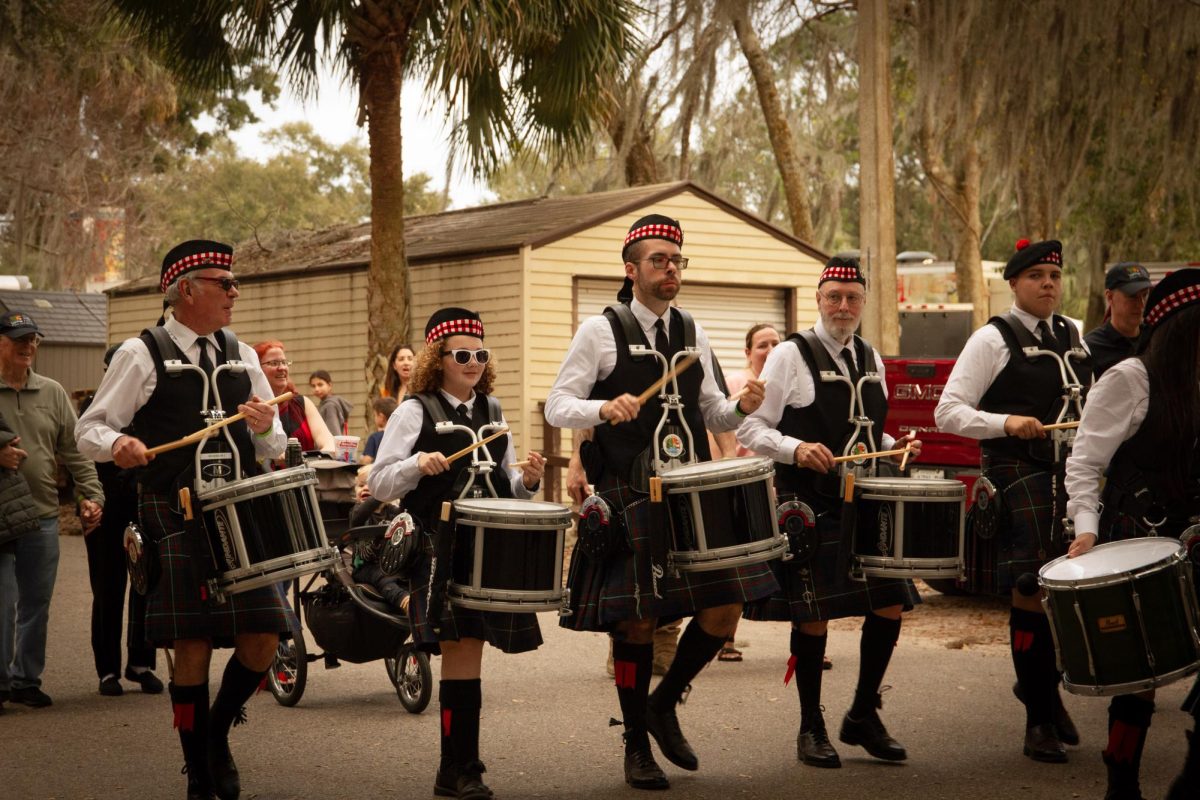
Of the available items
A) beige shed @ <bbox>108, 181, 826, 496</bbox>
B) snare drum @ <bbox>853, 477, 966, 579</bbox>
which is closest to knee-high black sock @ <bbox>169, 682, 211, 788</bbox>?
snare drum @ <bbox>853, 477, 966, 579</bbox>

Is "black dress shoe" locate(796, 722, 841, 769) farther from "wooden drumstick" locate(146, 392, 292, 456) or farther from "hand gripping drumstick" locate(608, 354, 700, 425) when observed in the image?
"wooden drumstick" locate(146, 392, 292, 456)

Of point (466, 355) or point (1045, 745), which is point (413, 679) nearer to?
point (466, 355)

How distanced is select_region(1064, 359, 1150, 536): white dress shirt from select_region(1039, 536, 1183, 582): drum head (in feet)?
0.63

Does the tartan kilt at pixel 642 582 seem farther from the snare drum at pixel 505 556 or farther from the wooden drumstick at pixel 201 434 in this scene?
the wooden drumstick at pixel 201 434

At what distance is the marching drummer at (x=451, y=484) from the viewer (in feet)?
19.3

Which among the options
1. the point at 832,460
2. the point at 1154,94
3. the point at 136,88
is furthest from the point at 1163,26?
the point at 136,88

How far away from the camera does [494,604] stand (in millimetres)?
5676

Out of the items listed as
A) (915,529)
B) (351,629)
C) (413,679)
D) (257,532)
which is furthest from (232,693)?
(915,529)

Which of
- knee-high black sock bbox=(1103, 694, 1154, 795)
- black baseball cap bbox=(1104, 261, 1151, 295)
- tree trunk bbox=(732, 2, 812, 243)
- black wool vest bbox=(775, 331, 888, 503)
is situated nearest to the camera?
knee-high black sock bbox=(1103, 694, 1154, 795)

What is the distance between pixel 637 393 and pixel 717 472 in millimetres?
582

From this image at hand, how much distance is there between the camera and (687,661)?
247 inches

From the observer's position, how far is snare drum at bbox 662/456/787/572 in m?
5.78

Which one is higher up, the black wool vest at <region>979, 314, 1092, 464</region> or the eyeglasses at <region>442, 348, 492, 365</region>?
the eyeglasses at <region>442, 348, 492, 365</region>

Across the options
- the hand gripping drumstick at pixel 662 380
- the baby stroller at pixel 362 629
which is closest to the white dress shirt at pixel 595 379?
the hand gripping drumstick at pixel 662 380
